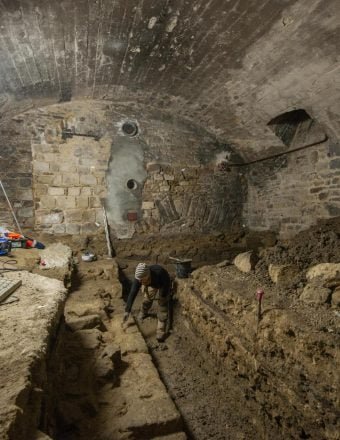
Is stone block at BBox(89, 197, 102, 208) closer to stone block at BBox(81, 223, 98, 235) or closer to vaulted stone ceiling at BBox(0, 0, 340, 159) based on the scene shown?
stone block at BBox(81, 223, 98, 235)

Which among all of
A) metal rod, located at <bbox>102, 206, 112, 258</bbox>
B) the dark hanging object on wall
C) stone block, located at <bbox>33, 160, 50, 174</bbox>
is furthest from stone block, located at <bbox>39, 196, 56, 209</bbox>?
the dark hanging object on wall

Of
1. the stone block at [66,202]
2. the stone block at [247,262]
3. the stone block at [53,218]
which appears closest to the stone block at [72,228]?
the stone block at [53,218]

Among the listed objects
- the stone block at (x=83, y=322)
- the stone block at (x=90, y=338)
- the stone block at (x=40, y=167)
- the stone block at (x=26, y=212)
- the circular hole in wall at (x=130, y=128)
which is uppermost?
the circular hole in wall at (x=130, y=128)

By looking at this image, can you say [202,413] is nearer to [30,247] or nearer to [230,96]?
[30,247]

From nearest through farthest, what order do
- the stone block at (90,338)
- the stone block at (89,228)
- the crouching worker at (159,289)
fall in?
the stone block at (90,338) < the crouching worker at (159,289) < the stone block at (89,228)

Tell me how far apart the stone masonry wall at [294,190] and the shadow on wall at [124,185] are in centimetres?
295

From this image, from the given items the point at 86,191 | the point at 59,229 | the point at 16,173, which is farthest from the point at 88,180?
the point at 16,173

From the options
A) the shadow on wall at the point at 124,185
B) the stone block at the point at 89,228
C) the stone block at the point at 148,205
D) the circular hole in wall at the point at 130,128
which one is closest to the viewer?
the stone block at the point at 89,228

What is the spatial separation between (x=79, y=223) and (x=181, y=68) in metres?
3.56

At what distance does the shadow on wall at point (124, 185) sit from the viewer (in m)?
6.07

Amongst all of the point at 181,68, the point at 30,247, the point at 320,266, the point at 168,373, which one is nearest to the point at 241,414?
the point at 168,373

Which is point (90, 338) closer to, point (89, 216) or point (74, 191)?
point (89, 216)

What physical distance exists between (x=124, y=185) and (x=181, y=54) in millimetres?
2981

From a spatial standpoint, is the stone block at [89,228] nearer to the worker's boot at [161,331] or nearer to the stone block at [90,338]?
the worker's boot at [161,331]
